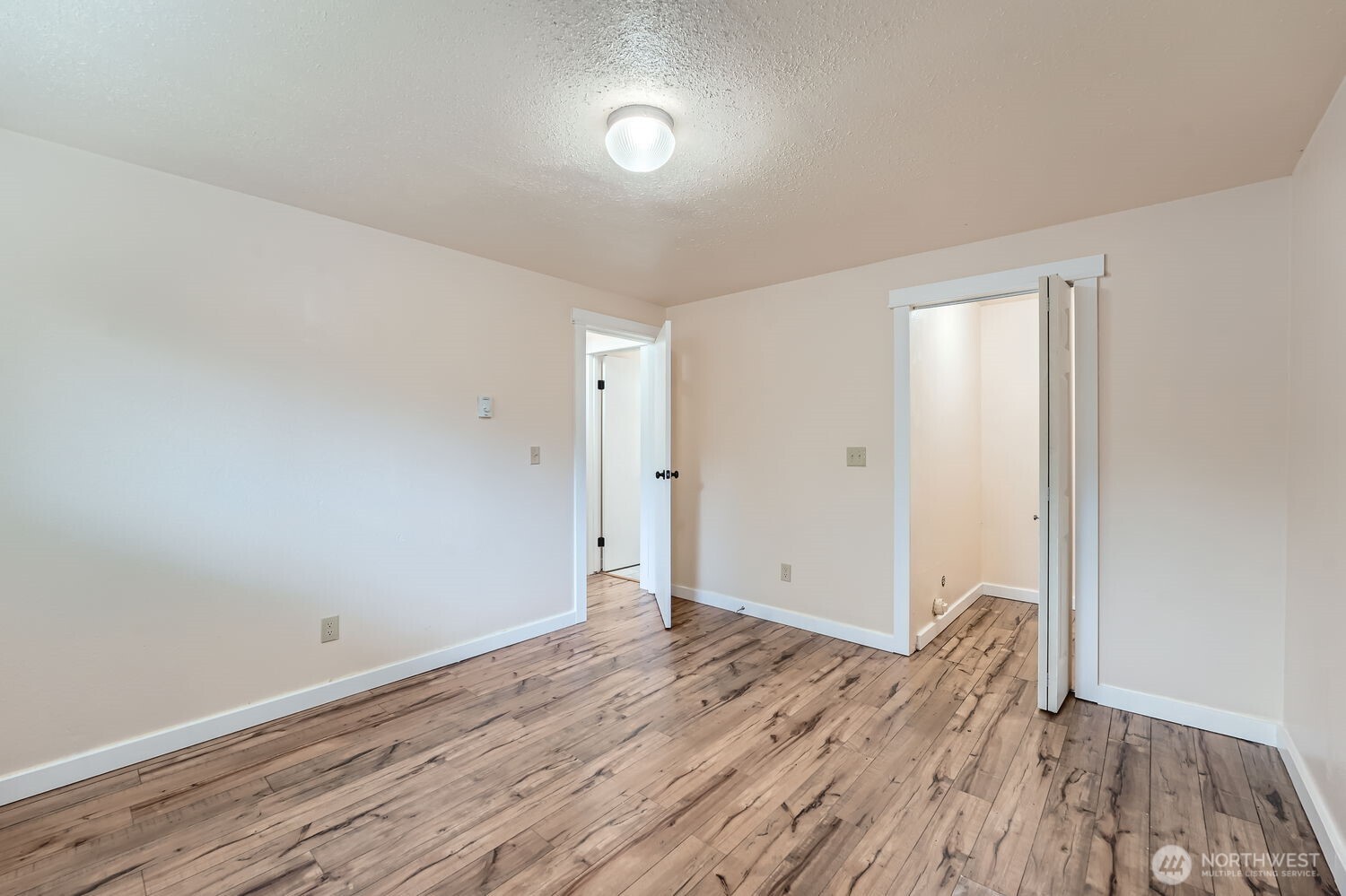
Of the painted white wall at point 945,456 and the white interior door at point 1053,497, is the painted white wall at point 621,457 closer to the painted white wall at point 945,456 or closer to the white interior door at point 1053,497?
the painted white wall at point 945,456

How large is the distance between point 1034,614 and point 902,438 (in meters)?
1.95

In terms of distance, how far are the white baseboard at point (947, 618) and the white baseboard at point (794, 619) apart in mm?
236

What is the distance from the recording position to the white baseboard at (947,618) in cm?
337

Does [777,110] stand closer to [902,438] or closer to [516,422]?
[902,438]

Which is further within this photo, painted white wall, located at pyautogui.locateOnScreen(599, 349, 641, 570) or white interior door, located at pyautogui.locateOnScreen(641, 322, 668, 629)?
painted white wall, located at pyautogui.locateOnScreen(599, 349, 641, 570)

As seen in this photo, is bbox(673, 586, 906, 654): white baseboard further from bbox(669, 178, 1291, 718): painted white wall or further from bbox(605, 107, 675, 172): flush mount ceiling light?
bbox(605, 107, 675, 172): flush mount ceiling light

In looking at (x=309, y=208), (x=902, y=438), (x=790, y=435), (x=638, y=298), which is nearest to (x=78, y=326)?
(x=309, y=208)

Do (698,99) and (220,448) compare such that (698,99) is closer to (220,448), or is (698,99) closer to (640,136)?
(640,136)

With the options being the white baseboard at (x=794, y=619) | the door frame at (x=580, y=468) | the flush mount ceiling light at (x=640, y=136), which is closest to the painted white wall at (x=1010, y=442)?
the white baseboard at (x=794, y=619)

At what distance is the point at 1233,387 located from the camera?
2.30 metres

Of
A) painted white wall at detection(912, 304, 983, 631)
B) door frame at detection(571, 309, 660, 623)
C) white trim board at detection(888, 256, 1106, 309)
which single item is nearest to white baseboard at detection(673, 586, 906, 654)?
painted white wall at detection(912, 304, 983, 631)

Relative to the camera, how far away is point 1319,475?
1805 mm

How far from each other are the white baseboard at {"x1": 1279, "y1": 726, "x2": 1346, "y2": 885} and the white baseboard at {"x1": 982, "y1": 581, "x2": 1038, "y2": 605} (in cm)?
215

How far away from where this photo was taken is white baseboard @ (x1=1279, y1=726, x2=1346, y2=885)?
1.55 metres
